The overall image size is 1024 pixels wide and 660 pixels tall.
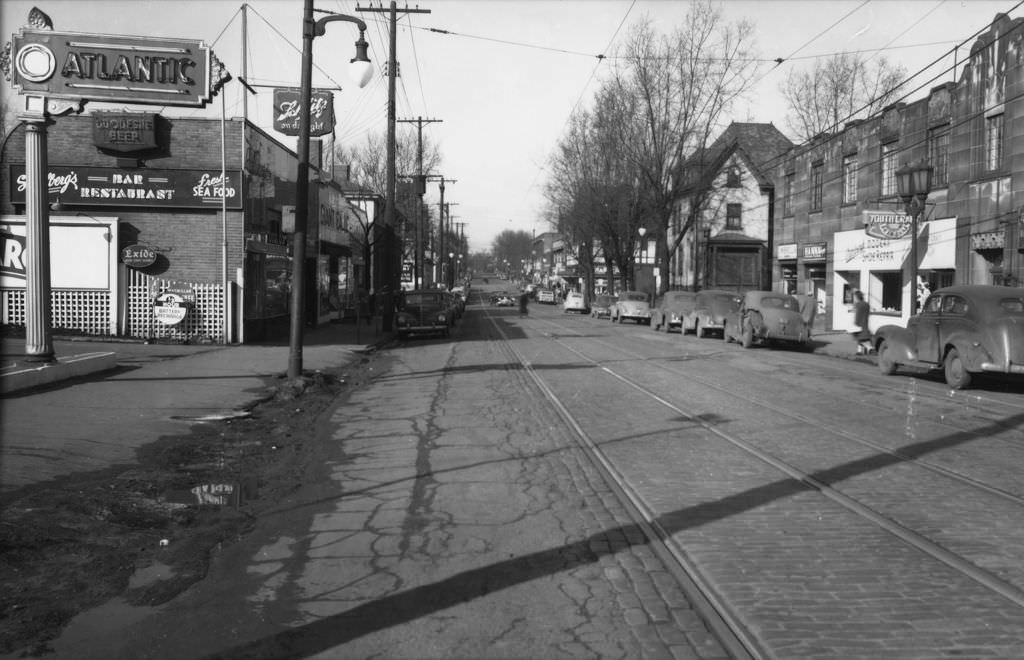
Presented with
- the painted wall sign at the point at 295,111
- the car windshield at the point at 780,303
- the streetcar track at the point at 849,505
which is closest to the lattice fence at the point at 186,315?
the painted wall sign at the point at 295,111

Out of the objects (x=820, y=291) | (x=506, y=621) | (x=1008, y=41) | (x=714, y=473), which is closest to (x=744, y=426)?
(x=714, y=473)

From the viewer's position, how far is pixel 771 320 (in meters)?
25.1

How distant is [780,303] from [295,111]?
14.7m

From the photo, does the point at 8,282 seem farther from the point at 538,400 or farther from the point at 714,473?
the point at 714,473

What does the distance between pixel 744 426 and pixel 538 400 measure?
363 cm

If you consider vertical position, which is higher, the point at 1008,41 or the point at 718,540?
the point at 1008,41

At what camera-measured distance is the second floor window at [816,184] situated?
3466cm

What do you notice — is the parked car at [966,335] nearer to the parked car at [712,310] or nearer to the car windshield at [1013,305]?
the car windshield at [1013,305]

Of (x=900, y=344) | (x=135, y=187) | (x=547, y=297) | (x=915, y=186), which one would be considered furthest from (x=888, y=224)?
(x=547, y=297)

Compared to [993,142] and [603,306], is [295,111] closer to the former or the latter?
[993,142]

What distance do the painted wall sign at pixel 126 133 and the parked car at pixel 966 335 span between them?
58.5ft

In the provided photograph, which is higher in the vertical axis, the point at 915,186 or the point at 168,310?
the point at 915,186

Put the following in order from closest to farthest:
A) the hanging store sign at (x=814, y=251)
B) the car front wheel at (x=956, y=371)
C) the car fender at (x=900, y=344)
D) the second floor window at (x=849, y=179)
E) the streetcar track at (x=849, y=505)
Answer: the streetcar track at (x=849, y=505), the car front wheel at (x=956, y=371), the car fender at (x=900, y=344), the second floor window at (x=849, y=179), the hanging store sign at (x=814, y=251)

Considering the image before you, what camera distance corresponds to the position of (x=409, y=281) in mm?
62312
